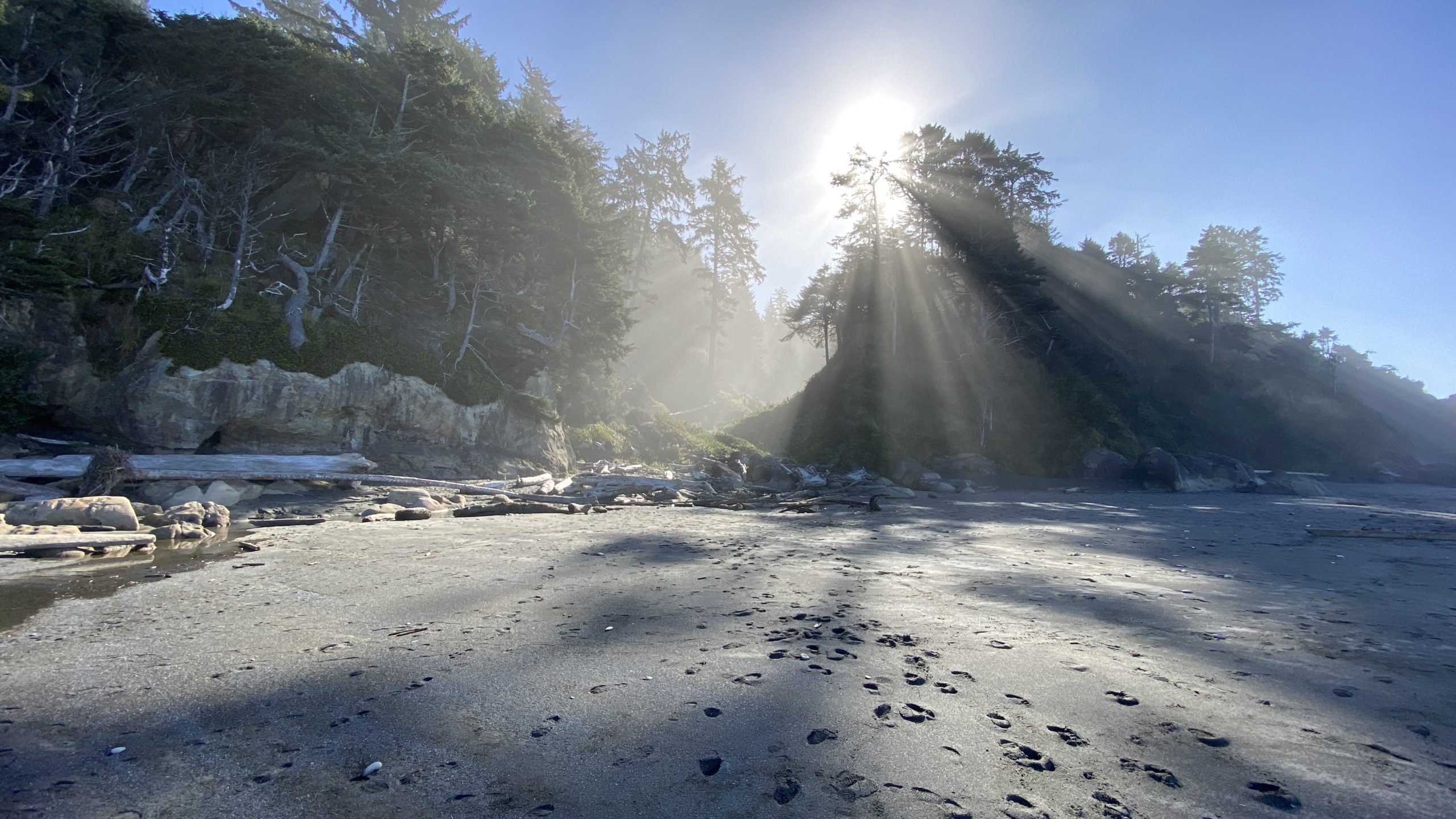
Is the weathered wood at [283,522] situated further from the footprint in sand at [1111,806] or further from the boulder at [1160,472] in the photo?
the boulder at [1160,472]

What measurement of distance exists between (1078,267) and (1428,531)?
49703 mm

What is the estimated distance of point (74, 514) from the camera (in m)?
8.30

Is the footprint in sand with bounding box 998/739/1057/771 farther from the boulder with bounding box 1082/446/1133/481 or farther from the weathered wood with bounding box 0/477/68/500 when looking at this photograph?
the boulder with bounding box 1082/446/1133/481

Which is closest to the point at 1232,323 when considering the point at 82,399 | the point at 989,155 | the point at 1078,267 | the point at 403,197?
the point at 1078,267

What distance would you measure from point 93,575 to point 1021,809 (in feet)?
30.7

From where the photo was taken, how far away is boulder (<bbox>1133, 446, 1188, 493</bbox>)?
Answer: 24.4 metres

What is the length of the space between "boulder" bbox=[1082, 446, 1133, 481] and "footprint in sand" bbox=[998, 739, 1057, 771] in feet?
98.1

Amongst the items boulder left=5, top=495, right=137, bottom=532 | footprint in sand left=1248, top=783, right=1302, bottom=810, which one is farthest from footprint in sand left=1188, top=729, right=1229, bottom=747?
boulder left=5, top=495, right=137, bottom=532

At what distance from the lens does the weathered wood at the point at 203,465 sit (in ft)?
35.6

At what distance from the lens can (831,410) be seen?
3447 centimetres

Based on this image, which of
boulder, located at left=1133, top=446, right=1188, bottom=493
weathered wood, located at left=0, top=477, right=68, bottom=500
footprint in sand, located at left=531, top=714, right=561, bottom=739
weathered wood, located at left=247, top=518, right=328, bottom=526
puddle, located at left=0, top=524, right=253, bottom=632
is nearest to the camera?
footprint in sand, located at left=531, top=714, right=561, bottom=739

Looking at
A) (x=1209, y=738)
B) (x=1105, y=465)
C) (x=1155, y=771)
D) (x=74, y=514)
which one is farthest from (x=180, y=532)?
(x=1105, y=465)

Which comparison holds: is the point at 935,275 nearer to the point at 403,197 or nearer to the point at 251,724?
the point at 403,197

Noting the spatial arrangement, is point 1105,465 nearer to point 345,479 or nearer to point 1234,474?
point 1234,474
